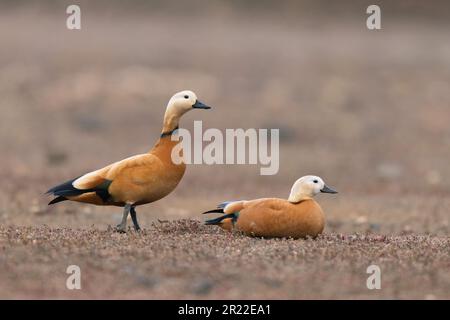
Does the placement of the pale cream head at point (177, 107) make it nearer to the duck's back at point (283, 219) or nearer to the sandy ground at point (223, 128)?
the sandy ground at point (223, 128)

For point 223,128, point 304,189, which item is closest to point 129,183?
point 304,189

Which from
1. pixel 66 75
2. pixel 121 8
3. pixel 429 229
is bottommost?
pixel 429 229

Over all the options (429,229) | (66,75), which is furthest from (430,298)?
(66,75)

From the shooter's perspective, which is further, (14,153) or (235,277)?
(14,153)

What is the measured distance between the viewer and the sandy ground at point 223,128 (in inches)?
284

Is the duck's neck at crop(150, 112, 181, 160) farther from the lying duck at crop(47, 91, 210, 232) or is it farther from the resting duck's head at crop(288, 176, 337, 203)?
the resting duck's head at crop(288, 176, 337, 203)

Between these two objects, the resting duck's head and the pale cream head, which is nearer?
the resting duck's head

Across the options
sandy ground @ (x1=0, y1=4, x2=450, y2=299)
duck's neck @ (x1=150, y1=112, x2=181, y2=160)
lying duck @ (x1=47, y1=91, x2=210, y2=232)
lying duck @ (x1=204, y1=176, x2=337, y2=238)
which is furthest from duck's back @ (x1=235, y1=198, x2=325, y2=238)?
duck's neck @ (x1=150, y1=112, x2=181, y2=160)

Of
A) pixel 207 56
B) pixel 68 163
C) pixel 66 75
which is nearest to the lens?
pixel 68 163

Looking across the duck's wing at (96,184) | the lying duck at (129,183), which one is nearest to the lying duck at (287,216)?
the lying duck at (129,183)

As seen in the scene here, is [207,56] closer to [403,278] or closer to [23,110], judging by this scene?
[23,110]

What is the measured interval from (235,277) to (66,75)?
19268 millimetres

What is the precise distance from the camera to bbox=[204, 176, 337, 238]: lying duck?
→ 8453 millimetres

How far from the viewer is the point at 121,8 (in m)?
31.1
